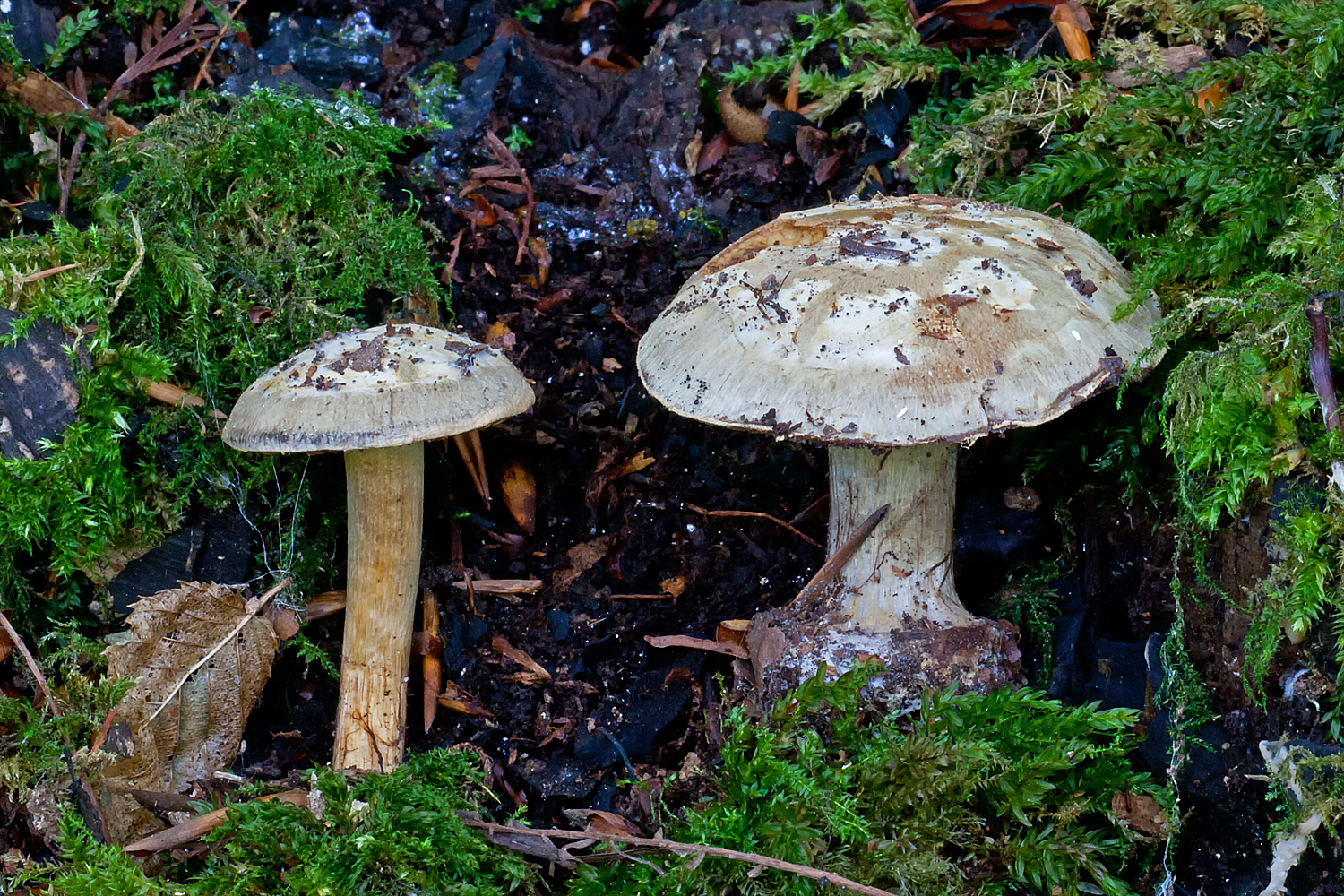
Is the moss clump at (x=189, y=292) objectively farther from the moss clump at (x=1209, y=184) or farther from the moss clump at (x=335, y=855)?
the moss clump at (x=1209, y=184)

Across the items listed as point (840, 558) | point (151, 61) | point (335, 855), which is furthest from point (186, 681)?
point (151, 61)

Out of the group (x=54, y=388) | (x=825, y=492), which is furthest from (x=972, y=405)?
(x=54, y=388)

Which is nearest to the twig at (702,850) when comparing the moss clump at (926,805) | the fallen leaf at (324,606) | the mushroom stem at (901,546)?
the moss clump at (926,805)

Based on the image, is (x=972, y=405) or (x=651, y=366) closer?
(x=972, y=405)

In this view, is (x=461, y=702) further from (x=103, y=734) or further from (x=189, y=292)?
(x=189, y=292)

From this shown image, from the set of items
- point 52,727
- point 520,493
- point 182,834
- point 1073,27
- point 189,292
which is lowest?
point 182,834

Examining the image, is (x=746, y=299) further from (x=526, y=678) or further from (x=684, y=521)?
(x=526, y=678)

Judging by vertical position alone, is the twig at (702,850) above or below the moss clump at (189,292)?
below
